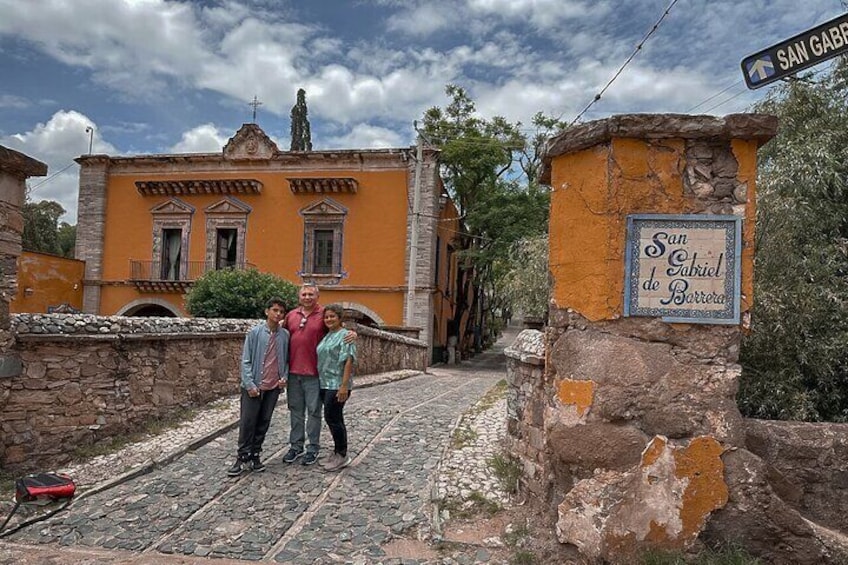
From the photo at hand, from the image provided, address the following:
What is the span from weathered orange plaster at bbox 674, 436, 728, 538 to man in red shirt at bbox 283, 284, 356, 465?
3.13m

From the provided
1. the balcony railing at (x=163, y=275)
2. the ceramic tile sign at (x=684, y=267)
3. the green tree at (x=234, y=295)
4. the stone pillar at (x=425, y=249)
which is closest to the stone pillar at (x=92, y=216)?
the balcony railing at (x=163, y=275)

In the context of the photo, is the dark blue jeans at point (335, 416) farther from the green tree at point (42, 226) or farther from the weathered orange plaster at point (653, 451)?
the green tree at point (42, 226)

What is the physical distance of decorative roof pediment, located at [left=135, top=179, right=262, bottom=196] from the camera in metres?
23.2

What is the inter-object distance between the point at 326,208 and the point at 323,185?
894 millimetres

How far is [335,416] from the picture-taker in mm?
5570

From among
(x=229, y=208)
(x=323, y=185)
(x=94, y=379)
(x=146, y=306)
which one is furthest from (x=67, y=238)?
(x=94, y=379)

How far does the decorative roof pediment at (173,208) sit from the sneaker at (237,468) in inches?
805

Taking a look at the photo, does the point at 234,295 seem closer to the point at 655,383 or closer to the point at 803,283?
the point at 803,283

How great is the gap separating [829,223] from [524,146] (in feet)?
62.9

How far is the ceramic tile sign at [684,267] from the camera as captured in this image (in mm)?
3596

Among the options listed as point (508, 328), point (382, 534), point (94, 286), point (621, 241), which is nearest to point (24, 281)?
point (94, 286)

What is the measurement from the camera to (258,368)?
18.5ft

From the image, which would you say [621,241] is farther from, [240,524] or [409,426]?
[409,426]

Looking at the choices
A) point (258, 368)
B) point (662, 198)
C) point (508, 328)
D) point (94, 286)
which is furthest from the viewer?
point (508, 328)
